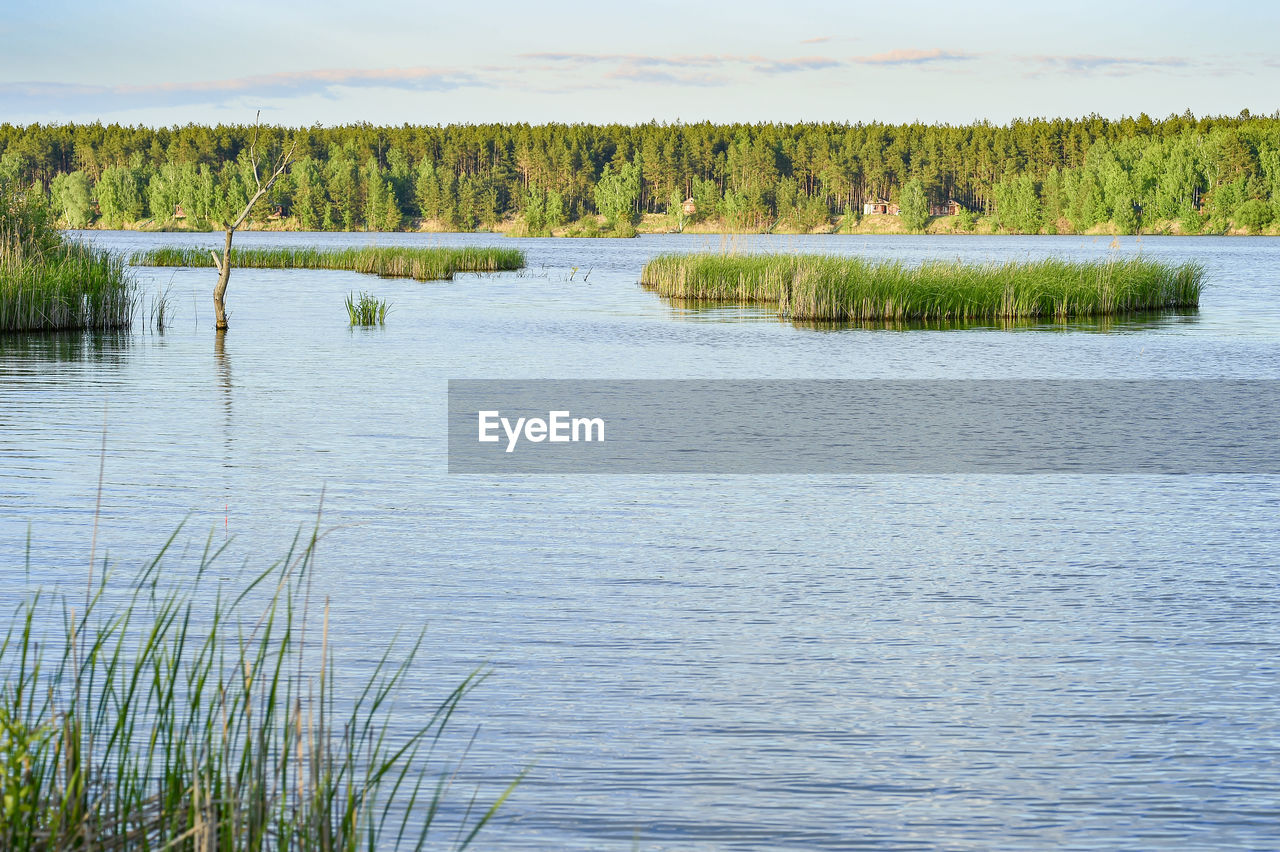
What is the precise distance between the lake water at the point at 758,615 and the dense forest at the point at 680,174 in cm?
11154

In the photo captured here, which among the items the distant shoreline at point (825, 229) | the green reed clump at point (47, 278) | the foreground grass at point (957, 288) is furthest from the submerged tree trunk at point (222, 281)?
the distant shoreline at point (825, 229)

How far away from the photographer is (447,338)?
86.0 feet

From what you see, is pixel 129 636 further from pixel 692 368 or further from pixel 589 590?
pixel 692 368

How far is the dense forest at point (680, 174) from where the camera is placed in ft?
413

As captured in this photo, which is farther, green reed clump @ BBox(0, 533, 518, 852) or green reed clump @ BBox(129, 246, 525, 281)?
green reed clump @ BBox(129, 246, 525, 281)

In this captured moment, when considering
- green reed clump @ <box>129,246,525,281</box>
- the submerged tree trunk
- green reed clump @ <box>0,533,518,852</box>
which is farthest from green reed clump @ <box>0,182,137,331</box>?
green reed clump @ <box>129,246,525,281</box>

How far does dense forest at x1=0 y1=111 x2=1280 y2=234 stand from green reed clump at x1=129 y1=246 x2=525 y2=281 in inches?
2672

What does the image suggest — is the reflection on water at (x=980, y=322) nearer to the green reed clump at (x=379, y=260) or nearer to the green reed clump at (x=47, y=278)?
the green reed clump at (x=47, y=278)

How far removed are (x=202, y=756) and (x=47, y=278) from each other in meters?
22.7

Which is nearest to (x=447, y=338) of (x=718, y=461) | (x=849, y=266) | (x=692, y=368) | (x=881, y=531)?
(x=692, y=368)

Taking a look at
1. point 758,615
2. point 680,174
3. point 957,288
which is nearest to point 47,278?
point 957,288

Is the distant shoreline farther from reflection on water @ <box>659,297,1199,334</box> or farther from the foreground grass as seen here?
reflection on water @ <box>659,297,1199,334</box>

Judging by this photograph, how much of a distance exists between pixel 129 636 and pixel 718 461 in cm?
687

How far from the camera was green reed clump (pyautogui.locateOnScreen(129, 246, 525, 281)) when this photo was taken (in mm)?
50500
